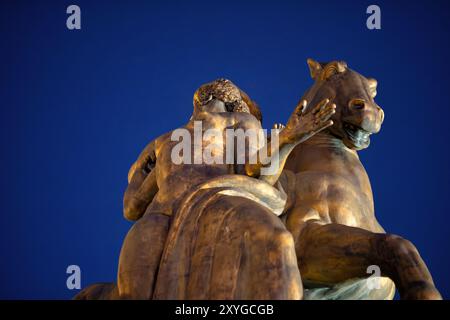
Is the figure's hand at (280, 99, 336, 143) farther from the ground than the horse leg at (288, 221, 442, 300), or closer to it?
farther from the ground

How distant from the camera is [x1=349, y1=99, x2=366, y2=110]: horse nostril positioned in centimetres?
937

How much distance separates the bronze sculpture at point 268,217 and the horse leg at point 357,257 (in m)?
0.01

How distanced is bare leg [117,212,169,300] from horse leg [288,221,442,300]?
142cm

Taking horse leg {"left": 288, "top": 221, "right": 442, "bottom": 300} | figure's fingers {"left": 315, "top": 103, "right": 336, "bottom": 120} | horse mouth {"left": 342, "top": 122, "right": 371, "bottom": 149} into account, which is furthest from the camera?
horse mouth {"left": 342, "top": 122, "right": 371, "bottom": 149}

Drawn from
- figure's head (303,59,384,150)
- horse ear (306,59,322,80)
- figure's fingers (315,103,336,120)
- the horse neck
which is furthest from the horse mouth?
figure's fingers (315,103,336,120)

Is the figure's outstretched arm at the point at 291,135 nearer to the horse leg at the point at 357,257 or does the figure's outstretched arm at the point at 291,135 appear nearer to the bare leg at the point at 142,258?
the horse leg at the point at 357,257

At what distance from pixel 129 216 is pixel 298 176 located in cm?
173

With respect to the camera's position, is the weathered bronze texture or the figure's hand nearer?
the weathered bronze texture

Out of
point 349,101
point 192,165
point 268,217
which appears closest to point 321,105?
point 268,217

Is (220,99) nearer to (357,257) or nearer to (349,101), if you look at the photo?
(349,101)

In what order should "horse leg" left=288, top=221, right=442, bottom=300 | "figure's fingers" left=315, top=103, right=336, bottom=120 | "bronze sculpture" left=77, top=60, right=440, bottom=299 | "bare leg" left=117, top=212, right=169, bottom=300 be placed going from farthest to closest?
1. "figure's fingers" left=315, top=103, right=336, bottom=120
2. "bare leg" left=117, top=212, right=169, bottom=300
3. "horse leg" left=288, top=221, right=442, bottom=300
4. "bronze sculpture" left=77, top=60, right=440, bottom=299

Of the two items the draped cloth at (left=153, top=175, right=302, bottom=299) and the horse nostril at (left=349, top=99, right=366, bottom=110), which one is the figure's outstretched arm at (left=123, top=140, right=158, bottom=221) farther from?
the horse nostril at (left=349, top=99, right=366, bottom=110)
